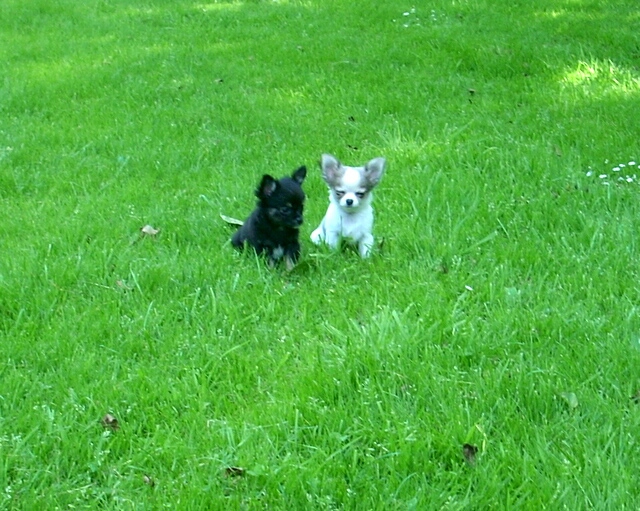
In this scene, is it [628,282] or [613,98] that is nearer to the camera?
[628,282]

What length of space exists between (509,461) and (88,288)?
2.98 m

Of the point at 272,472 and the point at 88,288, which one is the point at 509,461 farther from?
the point at 88,288

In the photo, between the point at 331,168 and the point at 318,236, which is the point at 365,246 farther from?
the point at 331,168

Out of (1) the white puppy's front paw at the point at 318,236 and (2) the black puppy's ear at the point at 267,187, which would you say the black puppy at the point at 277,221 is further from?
(1) the white puppy's front paw at the point at 318,236

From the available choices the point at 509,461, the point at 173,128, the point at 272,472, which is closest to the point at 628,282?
the point at 509,461

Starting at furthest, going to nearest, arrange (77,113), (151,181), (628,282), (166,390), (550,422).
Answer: (77,113)
(151,181)
(628,282)
(166,390)
(550,422)

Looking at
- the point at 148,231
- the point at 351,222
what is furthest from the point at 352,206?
the point at 148,231

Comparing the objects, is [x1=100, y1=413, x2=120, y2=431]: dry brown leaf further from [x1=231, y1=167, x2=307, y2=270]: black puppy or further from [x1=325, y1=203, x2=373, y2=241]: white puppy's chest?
[x1=325, y1=203, x2=373, y2=241]: white puppy's chest

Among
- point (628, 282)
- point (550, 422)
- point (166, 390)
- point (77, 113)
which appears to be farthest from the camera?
point (77, 113)

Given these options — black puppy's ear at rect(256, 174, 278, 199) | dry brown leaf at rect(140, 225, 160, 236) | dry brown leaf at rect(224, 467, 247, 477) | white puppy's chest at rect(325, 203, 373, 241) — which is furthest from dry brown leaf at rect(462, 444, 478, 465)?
dry brown leaf at rect(140, 225, 160, 236)

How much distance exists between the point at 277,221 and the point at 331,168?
23.9 inches

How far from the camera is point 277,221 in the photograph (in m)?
5.64

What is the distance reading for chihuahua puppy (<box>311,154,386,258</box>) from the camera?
230 inches

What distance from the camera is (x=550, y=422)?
12.9 feet
